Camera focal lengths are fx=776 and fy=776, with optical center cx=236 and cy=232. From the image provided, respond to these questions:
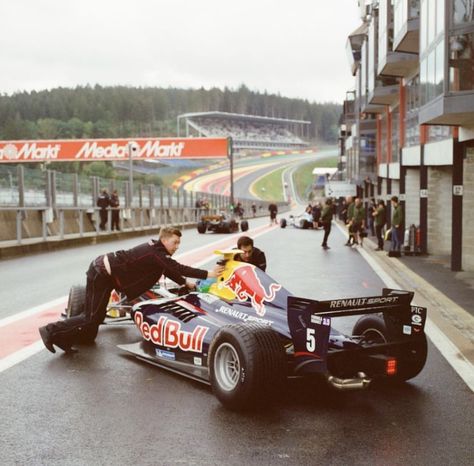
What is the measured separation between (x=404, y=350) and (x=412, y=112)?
2489 centimetres

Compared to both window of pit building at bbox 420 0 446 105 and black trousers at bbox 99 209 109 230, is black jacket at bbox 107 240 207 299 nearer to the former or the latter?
window of pit building at bbox 420 0 446 105

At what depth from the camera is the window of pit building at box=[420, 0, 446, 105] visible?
16.9 metres

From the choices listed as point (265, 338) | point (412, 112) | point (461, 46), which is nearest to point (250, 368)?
point (265, 338)

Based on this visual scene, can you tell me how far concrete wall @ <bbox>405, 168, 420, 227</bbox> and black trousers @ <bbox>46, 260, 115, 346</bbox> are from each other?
22.0 meters

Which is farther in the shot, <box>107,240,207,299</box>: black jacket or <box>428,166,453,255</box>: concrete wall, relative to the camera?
<box>428,166,453,255</box>: concrete wall

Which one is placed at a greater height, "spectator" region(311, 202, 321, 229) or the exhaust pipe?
the exhaust pipe

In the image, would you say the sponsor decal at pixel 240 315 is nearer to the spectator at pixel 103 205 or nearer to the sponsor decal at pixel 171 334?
the sponsor decal at pixel 171 334

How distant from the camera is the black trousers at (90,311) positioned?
7.63m

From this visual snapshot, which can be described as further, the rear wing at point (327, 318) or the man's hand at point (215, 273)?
the man's hand at point (215, 273)

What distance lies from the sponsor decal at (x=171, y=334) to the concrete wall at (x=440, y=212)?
18105 mm

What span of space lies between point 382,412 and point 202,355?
61.4 inches

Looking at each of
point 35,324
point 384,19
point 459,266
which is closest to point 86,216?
point 384,19

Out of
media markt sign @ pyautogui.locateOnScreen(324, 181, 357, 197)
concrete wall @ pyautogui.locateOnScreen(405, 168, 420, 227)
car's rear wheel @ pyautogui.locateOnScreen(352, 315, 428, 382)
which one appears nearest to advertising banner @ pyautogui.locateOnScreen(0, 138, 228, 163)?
media markt sign @ pyautogui.locateOnScreen(324, 181, 357, 197)

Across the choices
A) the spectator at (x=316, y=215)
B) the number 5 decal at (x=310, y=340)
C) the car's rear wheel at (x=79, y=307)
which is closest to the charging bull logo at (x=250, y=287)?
the number 5 decal at (x=310, y=340)
